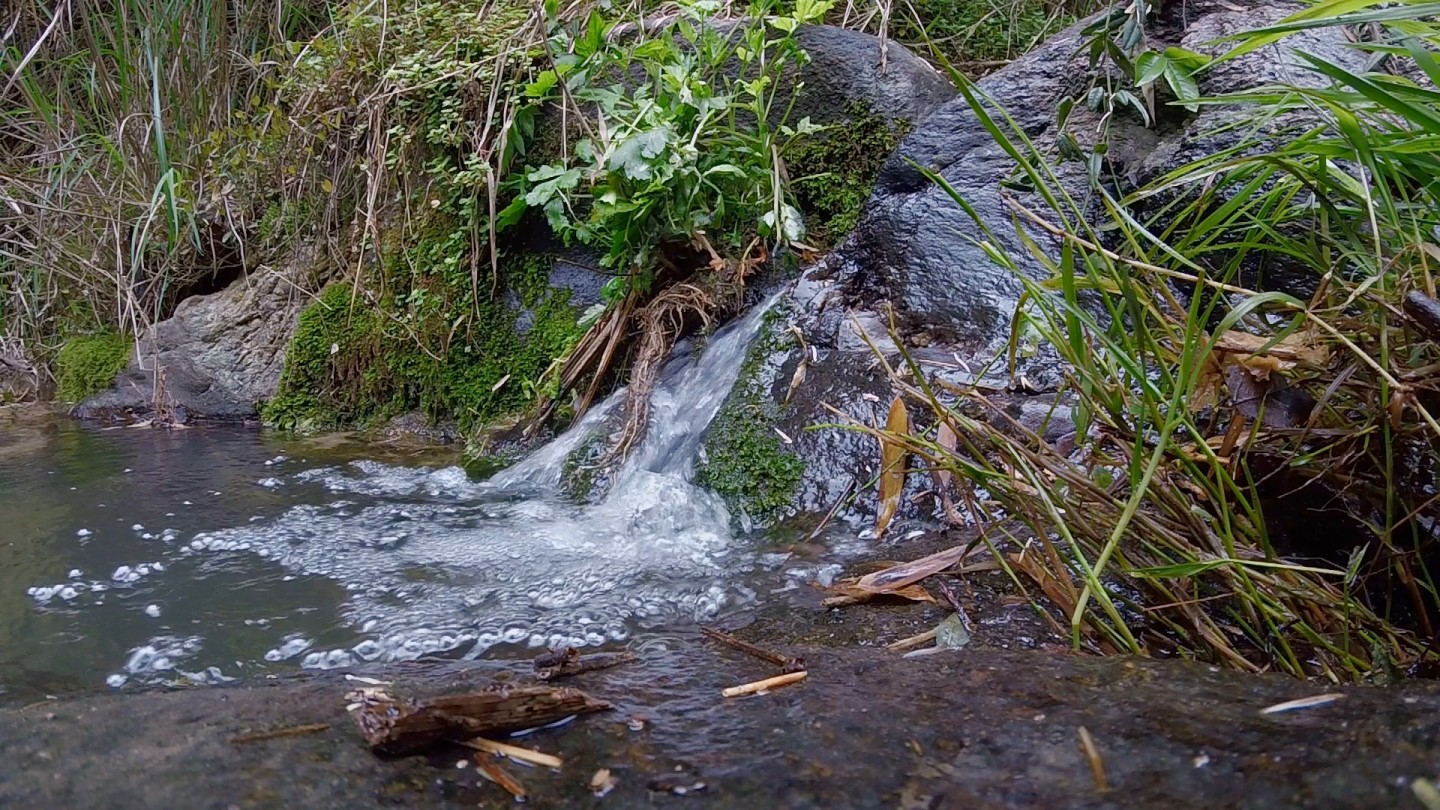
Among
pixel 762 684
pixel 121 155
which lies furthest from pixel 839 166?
pixel 121 155

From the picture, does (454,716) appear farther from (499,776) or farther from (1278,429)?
(1278,429)

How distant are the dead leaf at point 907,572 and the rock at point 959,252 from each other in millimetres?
393

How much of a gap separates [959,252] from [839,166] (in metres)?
0.95

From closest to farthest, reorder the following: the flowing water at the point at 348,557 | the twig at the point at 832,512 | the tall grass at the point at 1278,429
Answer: the tall grass at the point at 1278,429 < the flowing water at the point at 348,557 < the twig at the point at 832,512

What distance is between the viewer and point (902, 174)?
121 inches

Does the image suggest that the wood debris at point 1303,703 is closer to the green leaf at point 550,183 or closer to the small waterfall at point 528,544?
the small waterfall at point 528,544

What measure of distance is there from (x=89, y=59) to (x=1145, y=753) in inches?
261

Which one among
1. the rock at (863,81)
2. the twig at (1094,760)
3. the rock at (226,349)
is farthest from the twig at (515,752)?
the rock at (226,349)

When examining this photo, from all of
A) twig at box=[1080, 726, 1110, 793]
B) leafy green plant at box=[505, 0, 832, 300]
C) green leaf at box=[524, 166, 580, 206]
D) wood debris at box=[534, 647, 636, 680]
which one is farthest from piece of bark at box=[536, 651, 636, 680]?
green leaf at box=[524, 166, 580, 206]

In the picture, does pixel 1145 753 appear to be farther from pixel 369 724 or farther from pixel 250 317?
pixel 250 317

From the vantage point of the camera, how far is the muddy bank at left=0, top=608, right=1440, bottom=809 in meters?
0.71

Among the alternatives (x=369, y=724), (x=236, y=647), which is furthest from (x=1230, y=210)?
(x=236, y=647)

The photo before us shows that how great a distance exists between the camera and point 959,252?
276cm

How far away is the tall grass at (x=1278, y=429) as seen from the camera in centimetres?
106
